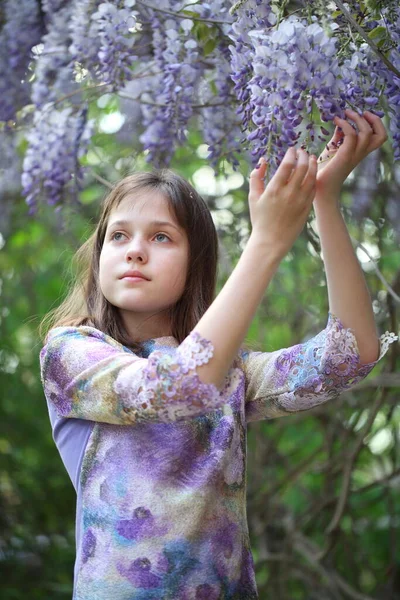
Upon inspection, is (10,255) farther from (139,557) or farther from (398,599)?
(139,557)

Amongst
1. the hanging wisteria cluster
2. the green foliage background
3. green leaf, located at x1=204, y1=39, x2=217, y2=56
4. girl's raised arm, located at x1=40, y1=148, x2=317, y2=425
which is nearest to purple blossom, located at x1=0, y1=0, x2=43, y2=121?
the hanging wisteria cluster

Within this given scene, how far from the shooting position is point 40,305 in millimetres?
4082

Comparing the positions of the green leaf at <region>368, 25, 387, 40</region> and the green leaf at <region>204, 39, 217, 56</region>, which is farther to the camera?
the green leaf at <region>204, 39, 217, 56</region>

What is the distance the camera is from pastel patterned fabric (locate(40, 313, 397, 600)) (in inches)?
44.5

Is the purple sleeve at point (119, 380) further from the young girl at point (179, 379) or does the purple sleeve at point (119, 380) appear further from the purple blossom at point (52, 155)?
the purple blossom at point (52, 155)

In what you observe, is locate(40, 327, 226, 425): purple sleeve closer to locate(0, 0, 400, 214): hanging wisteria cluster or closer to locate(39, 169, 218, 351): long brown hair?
locate(39, 169, 218, 351): long brown hair

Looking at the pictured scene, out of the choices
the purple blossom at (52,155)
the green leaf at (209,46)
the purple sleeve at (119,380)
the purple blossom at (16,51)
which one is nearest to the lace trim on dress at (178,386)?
the purple sleeve at (119,380)

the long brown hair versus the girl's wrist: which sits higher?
the girl's wrist

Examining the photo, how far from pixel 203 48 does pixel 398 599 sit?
2763 mm

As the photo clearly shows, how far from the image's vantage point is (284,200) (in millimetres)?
1078

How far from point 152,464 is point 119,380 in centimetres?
16

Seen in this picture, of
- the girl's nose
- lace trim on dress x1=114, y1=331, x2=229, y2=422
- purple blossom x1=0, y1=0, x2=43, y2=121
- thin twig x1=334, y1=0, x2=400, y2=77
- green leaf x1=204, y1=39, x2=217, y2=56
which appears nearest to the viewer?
lace trim on dress x1=114, y1=331, x2=229, y2=422

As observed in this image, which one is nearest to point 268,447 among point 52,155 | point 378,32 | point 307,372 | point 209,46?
point 52,155

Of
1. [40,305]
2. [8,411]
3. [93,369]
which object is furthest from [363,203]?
[8,411]
